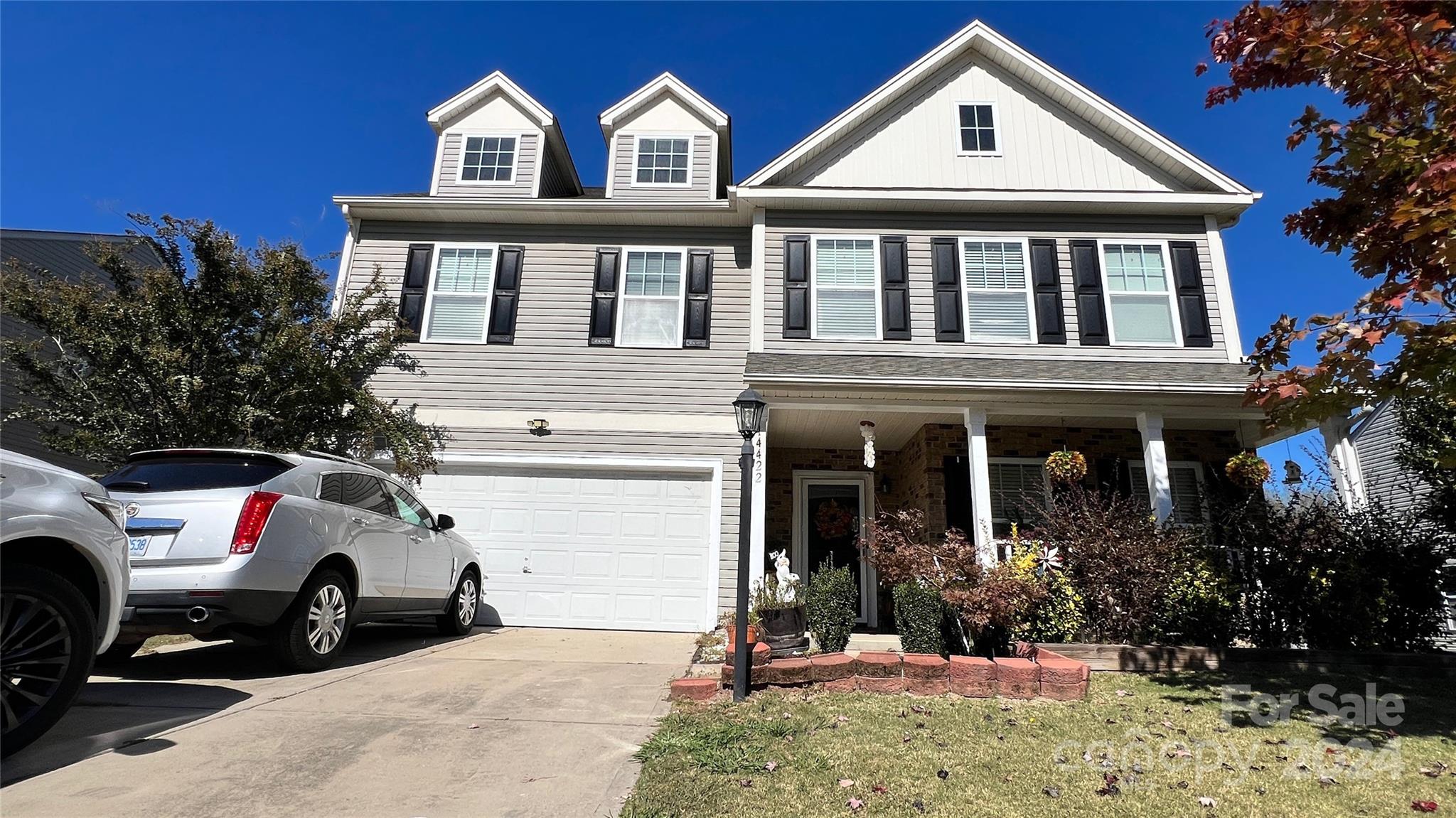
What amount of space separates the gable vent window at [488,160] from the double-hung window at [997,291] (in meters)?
7.16

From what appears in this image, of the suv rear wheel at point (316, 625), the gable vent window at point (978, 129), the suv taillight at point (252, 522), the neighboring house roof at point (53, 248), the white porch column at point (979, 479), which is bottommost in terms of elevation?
the suv rear wheel at point (316, 625)

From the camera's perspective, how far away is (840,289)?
30.3 ft

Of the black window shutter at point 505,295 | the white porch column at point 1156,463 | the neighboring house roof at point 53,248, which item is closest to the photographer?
the white porch column at point 1156,463

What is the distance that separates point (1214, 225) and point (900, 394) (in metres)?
5.25

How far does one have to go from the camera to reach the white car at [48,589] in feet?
8.85

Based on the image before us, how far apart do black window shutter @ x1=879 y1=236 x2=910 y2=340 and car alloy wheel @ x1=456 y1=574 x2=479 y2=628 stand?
235 inches

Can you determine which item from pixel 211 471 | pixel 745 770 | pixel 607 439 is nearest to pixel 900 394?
pixel 607 439

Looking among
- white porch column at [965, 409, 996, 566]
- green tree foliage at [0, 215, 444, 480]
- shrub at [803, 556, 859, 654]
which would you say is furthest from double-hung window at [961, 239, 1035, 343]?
green tree foliage at [0, 215, 444, 480]

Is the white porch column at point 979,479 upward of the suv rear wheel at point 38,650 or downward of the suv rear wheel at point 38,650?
upward

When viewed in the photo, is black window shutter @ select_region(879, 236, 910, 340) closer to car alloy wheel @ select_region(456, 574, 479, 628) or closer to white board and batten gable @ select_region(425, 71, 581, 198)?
white board and batten gable @ select_region(425, 71, 581, 198)

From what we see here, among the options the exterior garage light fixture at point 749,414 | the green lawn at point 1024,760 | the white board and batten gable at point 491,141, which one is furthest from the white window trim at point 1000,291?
the white board and batten gable at point 491,141

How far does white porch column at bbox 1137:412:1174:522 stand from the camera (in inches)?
316

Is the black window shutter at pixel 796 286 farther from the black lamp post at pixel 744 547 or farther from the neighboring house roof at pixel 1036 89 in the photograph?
the black lamp post at pixel 744 547

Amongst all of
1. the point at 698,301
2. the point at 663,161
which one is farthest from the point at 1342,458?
the point at 663,161
